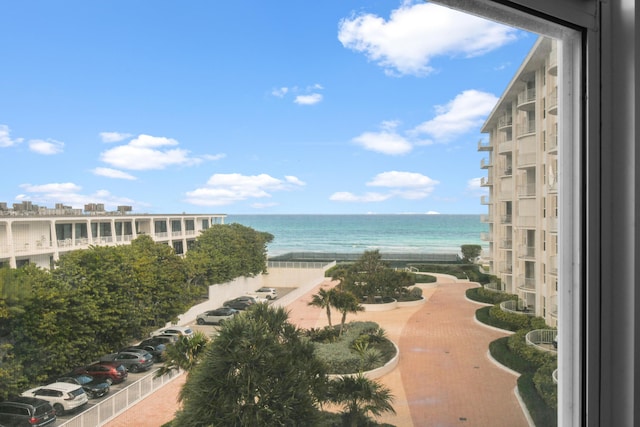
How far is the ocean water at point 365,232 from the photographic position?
97 cm

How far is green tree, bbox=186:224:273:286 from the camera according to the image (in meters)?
0.86

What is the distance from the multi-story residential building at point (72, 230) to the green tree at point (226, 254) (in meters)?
0.03

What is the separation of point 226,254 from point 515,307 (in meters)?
0.78

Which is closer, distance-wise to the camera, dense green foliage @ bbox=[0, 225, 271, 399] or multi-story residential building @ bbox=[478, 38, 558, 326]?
dense green foliage @ bbox=[0, 225, 271, 399]

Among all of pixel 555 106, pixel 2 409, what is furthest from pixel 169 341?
pixel 555 106

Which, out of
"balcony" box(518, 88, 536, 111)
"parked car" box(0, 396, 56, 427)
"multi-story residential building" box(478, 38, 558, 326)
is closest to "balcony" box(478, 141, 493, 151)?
"multi-story residential building" box(478, 38, 558, 326)

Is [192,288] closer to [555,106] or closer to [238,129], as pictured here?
[238,129]

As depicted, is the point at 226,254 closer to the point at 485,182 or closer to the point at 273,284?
the point at 273,284

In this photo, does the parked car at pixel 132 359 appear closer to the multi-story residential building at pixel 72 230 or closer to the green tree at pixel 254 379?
the green tree at pixel 254 379

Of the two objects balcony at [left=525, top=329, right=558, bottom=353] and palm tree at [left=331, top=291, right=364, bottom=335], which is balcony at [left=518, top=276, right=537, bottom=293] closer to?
balcony at [left=525, top=329, right=558, bottom=353]

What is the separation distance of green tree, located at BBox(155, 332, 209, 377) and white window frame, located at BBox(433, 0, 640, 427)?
776 mm

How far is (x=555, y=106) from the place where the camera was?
3.25 ft

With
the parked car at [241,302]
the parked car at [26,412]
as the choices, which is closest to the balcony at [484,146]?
the parked car at [241,302]
